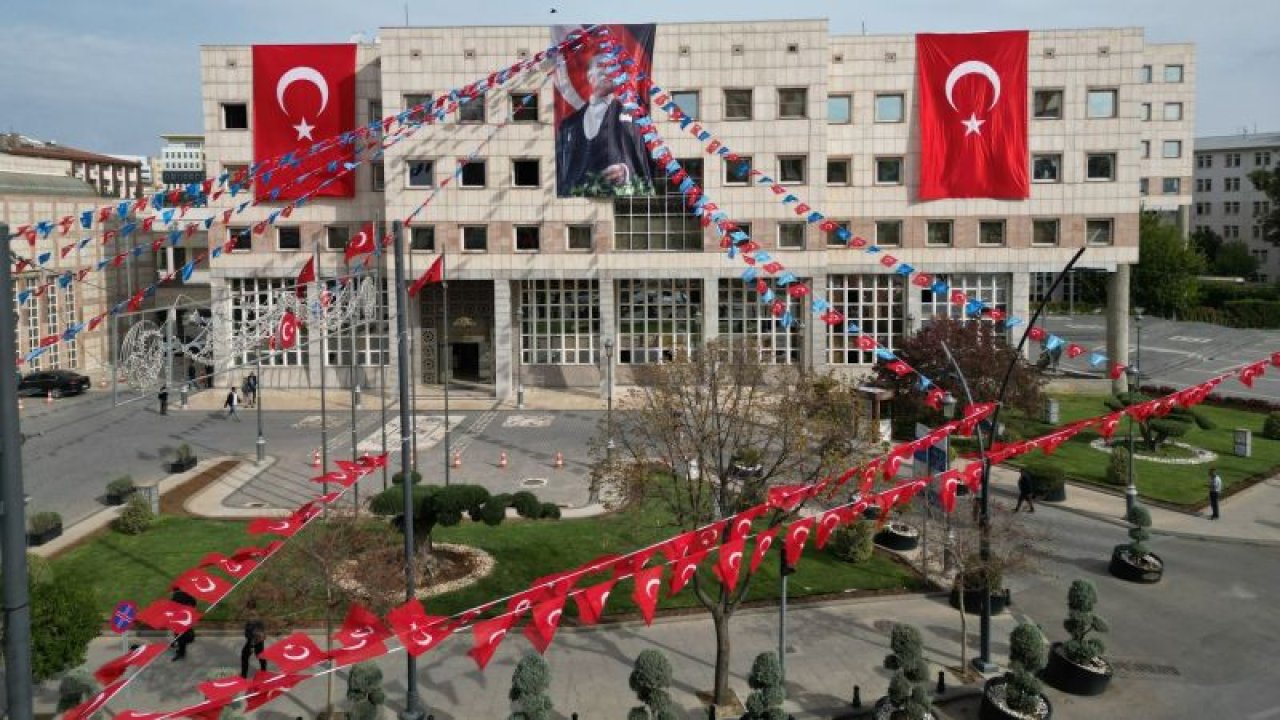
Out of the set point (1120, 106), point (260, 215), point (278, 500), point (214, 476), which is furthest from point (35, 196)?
point (1120, 106)

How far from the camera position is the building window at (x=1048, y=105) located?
178ft

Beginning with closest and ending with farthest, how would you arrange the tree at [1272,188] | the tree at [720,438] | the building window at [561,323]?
1. the tree at [720,438]
2. the building window at [561,323]
3. the tree at [1272,188]

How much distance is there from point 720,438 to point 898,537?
1009cm

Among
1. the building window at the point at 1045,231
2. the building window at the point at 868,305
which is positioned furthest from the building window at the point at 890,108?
the building window at the point at 1045,231

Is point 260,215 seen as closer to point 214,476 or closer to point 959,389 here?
point 214,476

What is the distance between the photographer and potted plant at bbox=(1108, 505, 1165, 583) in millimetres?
26688

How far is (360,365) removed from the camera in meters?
56.9

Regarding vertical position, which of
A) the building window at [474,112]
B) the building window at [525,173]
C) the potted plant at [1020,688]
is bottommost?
the potted plant at [1020,688]

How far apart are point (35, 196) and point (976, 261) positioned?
5027 cm

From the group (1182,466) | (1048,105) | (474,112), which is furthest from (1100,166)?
(474,112)

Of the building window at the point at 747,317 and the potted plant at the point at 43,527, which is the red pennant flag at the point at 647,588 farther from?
the building window at the point at 747,317

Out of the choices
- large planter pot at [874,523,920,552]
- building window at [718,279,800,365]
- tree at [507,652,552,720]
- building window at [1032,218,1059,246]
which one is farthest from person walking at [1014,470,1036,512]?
building window at [1032,218,1059,246]

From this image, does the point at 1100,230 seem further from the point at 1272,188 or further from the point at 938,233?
the point at 1272,188

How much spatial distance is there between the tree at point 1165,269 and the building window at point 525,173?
183 feet
